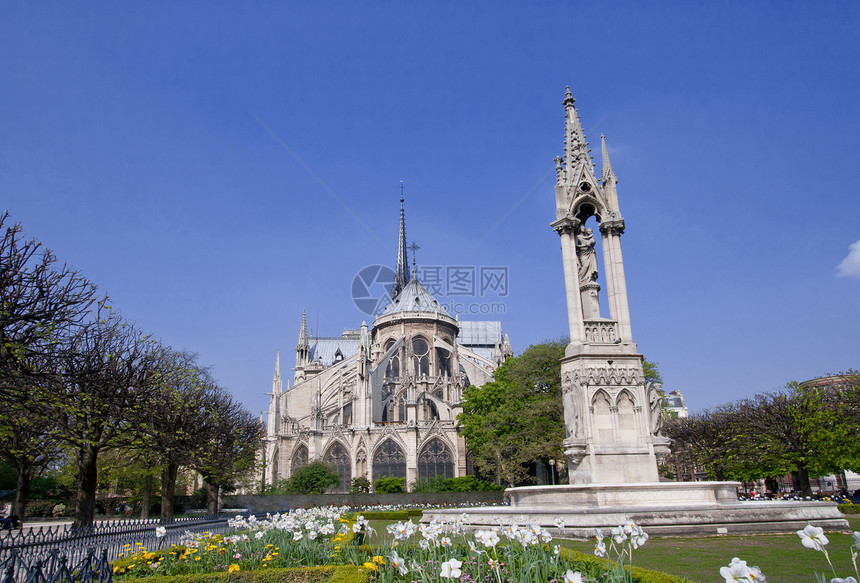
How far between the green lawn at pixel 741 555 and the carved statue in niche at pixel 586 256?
280 inches

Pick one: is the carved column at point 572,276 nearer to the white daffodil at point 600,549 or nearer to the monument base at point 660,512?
the monument base at point 660,512

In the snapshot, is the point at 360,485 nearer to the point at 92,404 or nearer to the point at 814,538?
the point at 92,404

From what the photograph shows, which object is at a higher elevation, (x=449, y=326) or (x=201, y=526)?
(x=449, y=326)

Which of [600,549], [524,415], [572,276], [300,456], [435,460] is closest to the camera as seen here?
[600,549]

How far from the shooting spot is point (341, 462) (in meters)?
58.8

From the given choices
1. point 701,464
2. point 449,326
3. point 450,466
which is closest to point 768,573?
point 701,464

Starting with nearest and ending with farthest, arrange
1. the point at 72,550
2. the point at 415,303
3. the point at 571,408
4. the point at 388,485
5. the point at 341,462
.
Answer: the point at 72,550 → the point at 571,408 → the point at 388,485 → the point at 341,462 → the point at 415,303

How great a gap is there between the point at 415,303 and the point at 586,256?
58.9 metres

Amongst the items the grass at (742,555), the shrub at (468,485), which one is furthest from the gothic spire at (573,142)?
the shrub at (468,485)

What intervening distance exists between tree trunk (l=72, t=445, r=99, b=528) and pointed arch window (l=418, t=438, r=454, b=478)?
129 feet

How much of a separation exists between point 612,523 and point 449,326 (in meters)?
63.9

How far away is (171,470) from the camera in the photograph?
97.5ft

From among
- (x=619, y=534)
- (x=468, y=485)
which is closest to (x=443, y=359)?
(x=468, y=485)

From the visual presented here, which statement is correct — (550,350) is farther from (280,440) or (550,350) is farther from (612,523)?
(280,440)
